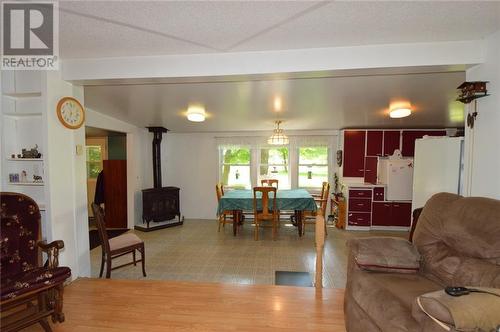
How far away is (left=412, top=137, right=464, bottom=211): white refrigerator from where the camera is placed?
2389 millimetres

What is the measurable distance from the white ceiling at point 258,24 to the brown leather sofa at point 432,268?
4.04 feet

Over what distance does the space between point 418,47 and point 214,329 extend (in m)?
2.69

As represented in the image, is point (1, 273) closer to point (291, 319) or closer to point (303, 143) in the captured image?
point (291, 319)

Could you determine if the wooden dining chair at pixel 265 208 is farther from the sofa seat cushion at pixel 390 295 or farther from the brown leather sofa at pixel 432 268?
the sofa seat cushion at pixel 390 295

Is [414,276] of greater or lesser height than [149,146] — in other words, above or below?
below

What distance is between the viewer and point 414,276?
164 cm

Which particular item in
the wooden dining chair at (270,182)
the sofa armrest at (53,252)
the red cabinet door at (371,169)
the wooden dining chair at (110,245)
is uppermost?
the red cabinet door at (371,169)

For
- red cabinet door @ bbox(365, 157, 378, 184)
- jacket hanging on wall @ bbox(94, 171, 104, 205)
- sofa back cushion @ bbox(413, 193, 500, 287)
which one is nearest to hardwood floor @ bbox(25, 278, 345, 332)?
sofa back cushion @ bbox(413, 193, 500, 287)

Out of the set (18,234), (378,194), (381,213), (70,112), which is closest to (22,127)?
(70,112)

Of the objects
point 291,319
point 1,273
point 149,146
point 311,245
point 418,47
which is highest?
point 418,47

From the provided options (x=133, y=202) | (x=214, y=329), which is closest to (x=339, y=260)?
(x=214, y=329)

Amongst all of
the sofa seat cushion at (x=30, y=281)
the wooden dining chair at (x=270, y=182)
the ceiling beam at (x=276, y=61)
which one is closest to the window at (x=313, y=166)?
the wooden dining chair at (x=270, y=182)

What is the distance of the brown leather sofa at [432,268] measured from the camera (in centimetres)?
130
